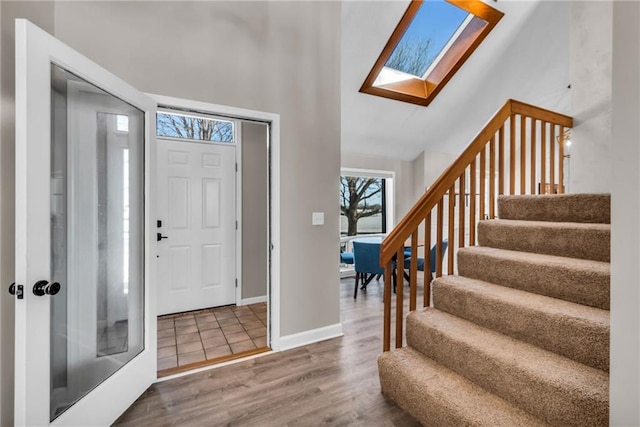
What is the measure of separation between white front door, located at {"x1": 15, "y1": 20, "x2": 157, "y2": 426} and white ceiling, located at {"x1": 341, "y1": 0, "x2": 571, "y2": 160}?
2560 millimetres

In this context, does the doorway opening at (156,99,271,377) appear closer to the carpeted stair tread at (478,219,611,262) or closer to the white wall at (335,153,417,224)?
the carpeted stair tread at (478,219,611,262)

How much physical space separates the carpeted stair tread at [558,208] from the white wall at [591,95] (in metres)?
0.78

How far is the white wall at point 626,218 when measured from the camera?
68 centimetres

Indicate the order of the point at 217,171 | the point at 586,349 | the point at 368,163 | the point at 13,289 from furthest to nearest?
the point at 368,163, the point at 217,171, the point at 586,349, the point at 13,289

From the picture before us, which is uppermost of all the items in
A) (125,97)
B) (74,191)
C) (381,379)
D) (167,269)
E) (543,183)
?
(125,97)

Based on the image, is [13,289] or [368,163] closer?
[13,289]

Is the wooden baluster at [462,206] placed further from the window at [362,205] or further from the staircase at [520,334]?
the window at [362,205]

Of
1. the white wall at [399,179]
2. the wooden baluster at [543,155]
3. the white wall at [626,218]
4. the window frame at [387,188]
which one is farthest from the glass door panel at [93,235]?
the white wall at [399,179]

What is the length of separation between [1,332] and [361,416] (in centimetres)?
191

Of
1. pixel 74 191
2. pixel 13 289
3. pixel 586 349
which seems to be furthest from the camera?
pixel 74 191

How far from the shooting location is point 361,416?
1682mm

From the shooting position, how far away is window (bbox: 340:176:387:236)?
17.7 feet

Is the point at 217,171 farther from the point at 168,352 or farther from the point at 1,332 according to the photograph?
the point at 1,332

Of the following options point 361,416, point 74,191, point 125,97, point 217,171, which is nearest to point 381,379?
point 361,416
